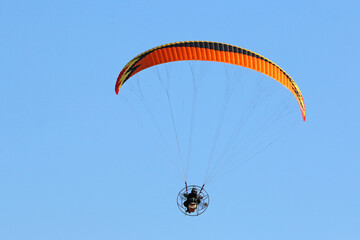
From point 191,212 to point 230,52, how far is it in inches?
302

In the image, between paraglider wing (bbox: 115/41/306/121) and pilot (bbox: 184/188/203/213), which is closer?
paraglider wing (bbox: 115/41/306/121)

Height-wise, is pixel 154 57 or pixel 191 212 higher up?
pixel 154 57

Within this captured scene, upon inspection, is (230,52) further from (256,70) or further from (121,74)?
(121,74)

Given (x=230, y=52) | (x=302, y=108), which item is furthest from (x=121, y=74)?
(x=302, y=108)

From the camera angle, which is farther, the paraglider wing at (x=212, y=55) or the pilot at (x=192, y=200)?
the pilot at (x=192, y=200)

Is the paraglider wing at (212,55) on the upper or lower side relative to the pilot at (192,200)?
upper

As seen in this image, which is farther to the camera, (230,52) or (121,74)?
(121,74)

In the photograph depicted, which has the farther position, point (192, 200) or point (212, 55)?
point (192, 200)

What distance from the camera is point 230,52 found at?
131 ft

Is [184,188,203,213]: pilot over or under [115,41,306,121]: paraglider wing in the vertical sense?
under

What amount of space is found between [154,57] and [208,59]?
101 inches

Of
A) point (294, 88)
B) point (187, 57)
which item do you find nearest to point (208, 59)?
point (187, 57)

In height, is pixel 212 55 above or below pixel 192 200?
above

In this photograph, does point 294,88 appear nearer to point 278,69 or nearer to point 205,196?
point 278,69
